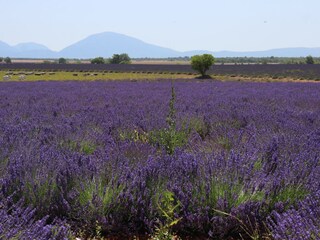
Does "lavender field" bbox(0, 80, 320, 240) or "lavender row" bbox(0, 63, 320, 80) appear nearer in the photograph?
"lavender field" bbox(0, 80, 320, 240)

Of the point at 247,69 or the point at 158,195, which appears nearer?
the point at 158,195

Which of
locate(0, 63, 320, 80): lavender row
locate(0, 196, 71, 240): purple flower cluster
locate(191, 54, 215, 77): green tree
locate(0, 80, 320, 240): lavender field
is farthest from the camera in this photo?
locate(0, 63, 320, 80): lavender row

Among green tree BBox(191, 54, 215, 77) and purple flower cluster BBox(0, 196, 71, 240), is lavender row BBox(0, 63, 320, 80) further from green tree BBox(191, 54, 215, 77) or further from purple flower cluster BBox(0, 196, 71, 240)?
purple flower cluster BBox(0, 196, 71, 240)

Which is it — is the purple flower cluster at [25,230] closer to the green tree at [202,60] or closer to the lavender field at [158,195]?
the lavender field at [158,195]

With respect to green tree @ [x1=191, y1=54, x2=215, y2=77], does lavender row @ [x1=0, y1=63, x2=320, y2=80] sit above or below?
below

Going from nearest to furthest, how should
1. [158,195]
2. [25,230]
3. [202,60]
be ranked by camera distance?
[25,230] → [158,195] → [202,60]

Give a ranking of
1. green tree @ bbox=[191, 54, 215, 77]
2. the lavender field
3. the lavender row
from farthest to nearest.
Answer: the lavender row < green tree @ bbox=[191, 54, 215, 77] < the lavender field

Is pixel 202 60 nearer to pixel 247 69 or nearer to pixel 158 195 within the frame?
pixel 247 69

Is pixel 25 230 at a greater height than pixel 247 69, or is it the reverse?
pixel 25 230

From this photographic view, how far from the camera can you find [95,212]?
274 centimetres

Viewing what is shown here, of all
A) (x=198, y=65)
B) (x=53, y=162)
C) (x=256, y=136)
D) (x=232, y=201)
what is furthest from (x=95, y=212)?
(x=198, y=65)

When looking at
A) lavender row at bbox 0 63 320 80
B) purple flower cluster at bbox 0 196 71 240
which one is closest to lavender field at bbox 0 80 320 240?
purple flower cluster at bbox 0 196 71 240

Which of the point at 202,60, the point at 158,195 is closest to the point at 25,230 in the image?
the point at 158,195

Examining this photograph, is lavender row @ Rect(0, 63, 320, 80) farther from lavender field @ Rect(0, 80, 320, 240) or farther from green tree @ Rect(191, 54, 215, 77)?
A: lavender field @ Rect(0, 80, 320, 240)
